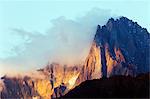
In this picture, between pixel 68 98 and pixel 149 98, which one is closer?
pixel 149 98

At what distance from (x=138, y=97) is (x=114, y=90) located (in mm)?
18174

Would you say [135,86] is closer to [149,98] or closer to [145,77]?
[145,77]

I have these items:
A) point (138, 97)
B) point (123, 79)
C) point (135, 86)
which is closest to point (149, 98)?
point (138, 97)

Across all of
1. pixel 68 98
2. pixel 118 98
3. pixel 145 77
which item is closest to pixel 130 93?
pixel 118 98

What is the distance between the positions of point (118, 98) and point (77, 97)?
822 inches

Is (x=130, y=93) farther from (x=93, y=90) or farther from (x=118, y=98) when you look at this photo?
(x=93, y=90)

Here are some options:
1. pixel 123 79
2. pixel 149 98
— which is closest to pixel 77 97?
pixel 123 79

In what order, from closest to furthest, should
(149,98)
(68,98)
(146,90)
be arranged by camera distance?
(149,98)
(146,90)
(68,98)

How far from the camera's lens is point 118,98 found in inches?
6944

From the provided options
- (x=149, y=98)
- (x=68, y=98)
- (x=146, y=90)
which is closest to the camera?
(x=149, y=98)

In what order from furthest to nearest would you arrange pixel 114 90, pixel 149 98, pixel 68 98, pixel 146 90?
1. pixel 68 98
2. pixel 114 90
3. pixel 146 90
4. pixel 149 98

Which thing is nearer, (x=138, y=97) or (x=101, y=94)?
(x=138, y=97)

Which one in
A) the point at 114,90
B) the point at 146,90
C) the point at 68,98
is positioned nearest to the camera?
the point at 146,90

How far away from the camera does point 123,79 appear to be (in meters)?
197
